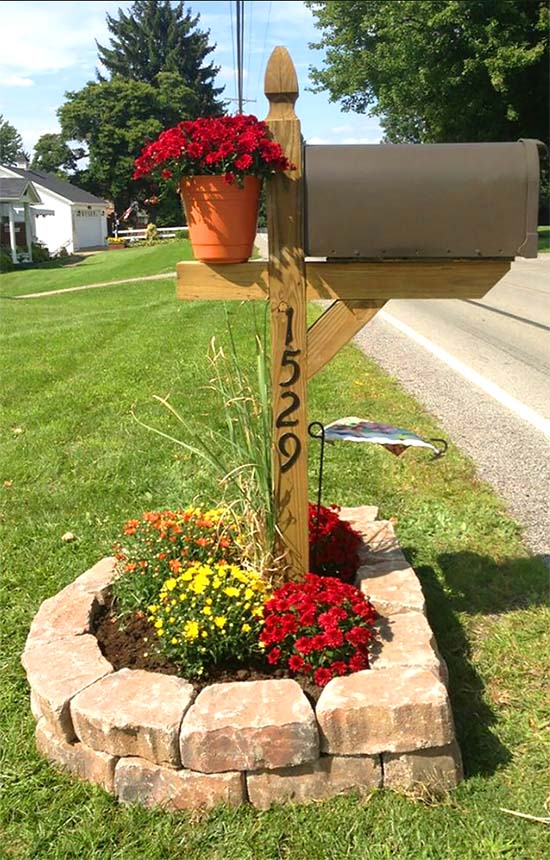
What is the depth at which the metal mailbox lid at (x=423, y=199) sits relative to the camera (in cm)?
264

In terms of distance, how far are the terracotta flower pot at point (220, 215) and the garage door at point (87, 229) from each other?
46.6 m

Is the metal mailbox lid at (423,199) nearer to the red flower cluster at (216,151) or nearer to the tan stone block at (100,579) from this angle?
the red flower cluster at (216,151)

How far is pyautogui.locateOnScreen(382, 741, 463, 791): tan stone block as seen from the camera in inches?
94.5

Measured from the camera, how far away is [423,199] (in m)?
2.65

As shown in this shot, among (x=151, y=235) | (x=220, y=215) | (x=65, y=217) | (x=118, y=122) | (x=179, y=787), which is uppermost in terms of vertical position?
(x=118, y=122)

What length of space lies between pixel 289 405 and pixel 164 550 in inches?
30.4

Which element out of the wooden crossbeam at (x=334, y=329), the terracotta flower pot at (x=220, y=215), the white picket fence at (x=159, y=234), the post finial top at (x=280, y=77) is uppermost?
the white picket fence at (x=159, y=234)

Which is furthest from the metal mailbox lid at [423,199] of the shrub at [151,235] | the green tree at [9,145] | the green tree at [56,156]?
the green tree at [56,156]

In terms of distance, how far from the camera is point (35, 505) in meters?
4.64

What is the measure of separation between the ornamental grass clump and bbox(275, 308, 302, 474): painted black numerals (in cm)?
47

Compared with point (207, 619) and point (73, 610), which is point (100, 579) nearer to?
point (73, 610)

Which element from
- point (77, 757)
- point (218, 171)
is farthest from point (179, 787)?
point (218, 171)

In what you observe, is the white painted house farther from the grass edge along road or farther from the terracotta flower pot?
the terracotta flower pot

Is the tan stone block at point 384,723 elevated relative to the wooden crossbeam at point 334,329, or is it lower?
lower
